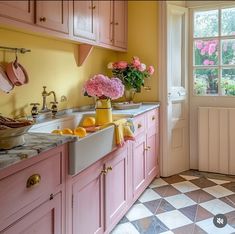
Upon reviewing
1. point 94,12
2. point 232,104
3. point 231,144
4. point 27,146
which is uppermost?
point 94,12

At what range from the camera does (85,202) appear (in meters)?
1.47

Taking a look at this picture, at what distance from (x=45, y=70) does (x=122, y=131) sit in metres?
0.75

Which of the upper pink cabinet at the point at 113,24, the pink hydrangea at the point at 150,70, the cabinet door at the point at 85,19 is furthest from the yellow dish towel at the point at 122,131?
the pink hydrangea at the point at 150,70

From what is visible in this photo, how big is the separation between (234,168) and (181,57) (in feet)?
4.48

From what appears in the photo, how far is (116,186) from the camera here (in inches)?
74.4

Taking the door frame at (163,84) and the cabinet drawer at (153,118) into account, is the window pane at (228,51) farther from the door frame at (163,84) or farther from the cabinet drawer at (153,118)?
the cabinet drawer at (153,118)

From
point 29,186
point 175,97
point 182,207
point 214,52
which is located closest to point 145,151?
point 182,207

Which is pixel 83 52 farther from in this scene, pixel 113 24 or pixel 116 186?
pixel 116 186

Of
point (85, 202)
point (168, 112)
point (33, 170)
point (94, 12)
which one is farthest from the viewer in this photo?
point (168, 112)

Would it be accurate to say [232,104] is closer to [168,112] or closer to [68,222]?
[168,112]

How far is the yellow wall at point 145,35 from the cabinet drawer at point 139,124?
2.17ft

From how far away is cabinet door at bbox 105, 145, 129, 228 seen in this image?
1.75 metres

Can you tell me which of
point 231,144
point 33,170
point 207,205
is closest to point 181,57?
point 231,144

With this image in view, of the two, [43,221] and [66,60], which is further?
[66,60]
